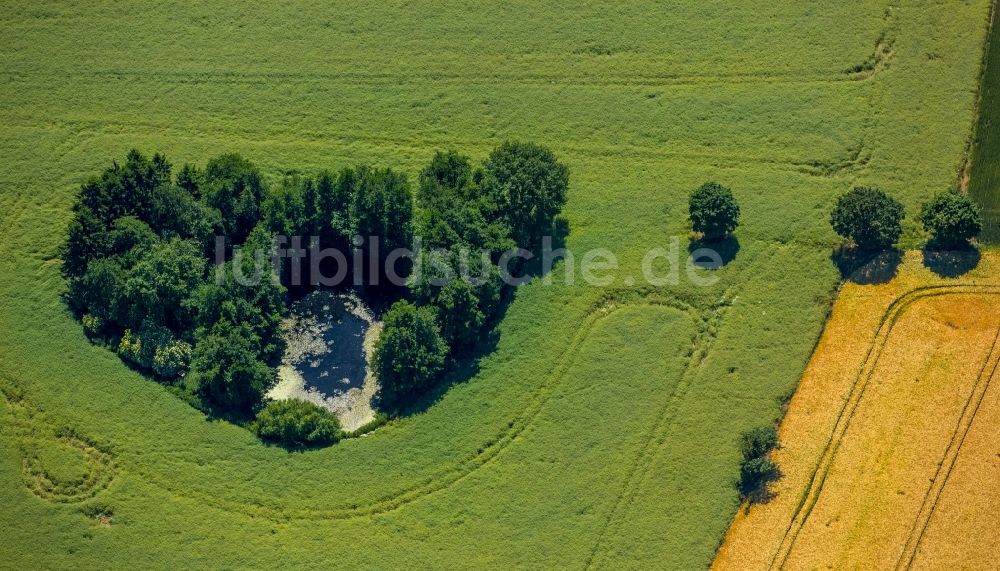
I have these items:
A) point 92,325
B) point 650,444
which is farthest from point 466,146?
point 92,325

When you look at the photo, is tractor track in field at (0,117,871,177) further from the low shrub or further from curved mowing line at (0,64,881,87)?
the low shrub

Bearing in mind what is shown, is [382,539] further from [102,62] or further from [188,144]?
[102,62]

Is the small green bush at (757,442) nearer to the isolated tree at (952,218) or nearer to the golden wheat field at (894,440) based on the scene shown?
the golden wheat field at (894,440)

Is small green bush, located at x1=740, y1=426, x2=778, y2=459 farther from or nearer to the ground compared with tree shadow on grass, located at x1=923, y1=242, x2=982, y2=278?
nearer to the ground

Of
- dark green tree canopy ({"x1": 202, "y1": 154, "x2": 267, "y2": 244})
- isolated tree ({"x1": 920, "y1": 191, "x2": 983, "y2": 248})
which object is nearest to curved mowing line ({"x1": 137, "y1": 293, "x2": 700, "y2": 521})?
dark green tree canopy ({"x1": 202, "y1": 154, "x2": 267, "y2": 244})

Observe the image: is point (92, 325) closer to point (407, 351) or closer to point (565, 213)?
point (407, 351)
